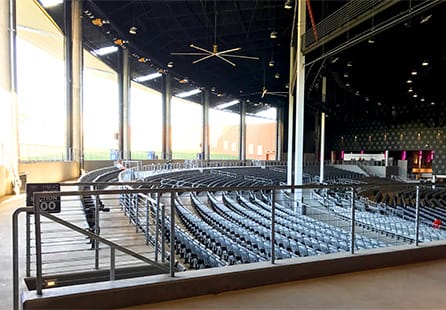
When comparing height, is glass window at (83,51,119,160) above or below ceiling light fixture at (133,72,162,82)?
below

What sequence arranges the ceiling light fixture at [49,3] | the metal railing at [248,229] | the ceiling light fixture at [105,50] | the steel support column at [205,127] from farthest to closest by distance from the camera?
the steel support column at [205,127] < the ceiling light fixture at [105,50] < the ceiling light fixture at [49,3] < the metal railing at [248,229]

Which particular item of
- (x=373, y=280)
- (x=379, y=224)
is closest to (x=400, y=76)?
(x=379, y=224)

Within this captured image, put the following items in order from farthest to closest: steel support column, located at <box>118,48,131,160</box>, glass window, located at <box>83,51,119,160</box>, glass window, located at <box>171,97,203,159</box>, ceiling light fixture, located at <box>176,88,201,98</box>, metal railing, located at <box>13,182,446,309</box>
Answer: ceiling light fixture, located at <box>176,88,201,98</box>
glass window, located at <box>171,97,203,159</box>
steel support column, located at <box>118,48,131,160</box>
glass window, located at <box>83,51,119,160</box>
metal railing, located at <box>13,182,446,309</box>

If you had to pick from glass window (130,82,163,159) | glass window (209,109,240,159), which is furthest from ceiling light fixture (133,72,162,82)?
glass window (209,109,240,159)

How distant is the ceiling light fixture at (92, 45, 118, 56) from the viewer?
1636 centimetres

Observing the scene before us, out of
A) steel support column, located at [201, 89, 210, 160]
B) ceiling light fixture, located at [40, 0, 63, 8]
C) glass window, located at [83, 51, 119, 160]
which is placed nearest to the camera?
ceiling light fixture, located at [40, 0, 63, 8]

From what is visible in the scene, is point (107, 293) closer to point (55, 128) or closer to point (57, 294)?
point (57, 294)

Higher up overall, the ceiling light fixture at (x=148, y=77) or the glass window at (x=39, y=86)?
the ceiling light fixture at (x=148, y=77)

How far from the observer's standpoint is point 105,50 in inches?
666

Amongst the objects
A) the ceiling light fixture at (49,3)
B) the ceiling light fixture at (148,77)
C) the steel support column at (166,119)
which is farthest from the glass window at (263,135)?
the ceiling light fixture at (49,3)

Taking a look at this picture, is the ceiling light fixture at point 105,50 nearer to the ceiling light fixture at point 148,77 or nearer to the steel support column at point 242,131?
the ceiling light fixture at point 148,77

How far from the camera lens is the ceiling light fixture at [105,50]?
53.7 ft

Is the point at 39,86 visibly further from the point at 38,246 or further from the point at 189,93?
the point at 189,93

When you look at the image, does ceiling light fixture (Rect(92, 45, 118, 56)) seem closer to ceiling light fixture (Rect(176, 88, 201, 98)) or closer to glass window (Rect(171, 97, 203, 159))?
glass window (Rect(171, 97, 203, 159))
